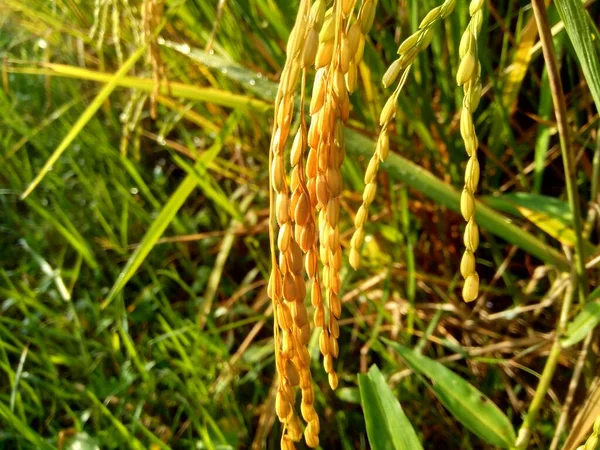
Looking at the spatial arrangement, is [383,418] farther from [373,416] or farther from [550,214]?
[550,214]

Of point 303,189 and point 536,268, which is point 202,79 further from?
point 303,189

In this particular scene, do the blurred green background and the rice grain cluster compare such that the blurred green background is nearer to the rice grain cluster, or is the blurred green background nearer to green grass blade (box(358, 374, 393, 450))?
green grass blade (box(358, 374, 393, 450))

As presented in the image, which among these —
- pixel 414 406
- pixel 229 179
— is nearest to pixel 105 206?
pixel 229 179

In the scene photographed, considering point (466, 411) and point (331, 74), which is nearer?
point (331, 74)

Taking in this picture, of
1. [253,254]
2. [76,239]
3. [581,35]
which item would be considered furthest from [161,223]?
[581,35]

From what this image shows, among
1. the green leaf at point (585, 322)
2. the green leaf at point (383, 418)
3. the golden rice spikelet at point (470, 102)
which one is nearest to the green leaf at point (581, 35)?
the golden rice spikelet at point (470, 102)

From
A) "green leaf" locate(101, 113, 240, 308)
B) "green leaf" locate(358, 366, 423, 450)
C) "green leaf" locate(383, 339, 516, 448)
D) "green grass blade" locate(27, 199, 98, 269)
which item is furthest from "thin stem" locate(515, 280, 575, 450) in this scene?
"green grass blade" locate(27, 199, 98, 269)

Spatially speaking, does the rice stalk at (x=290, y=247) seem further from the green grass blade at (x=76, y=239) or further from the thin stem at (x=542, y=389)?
the green grass blade at (x=76, y=239)
